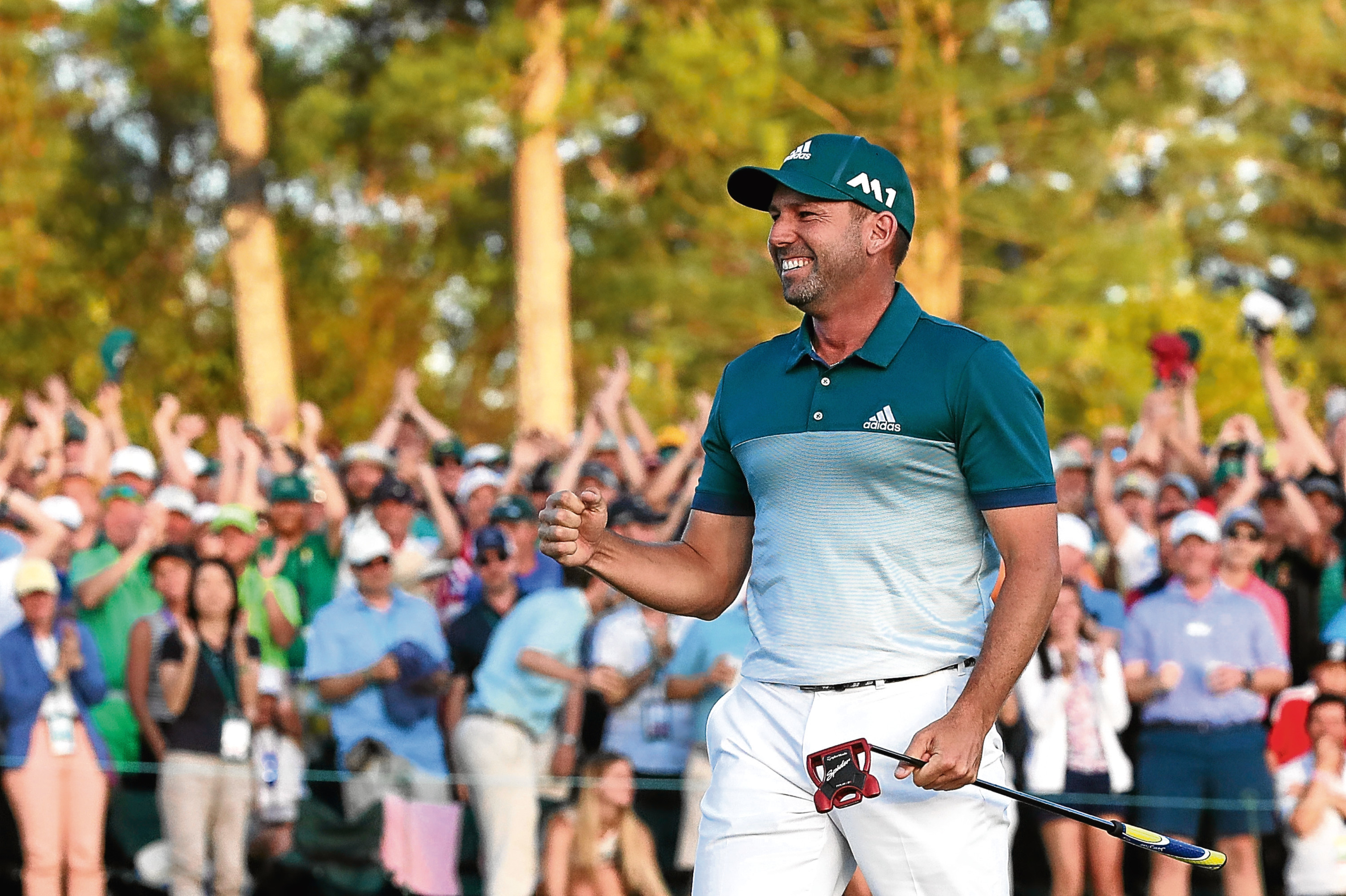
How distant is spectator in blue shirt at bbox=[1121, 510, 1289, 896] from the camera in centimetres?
762

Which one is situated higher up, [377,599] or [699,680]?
[377,599]

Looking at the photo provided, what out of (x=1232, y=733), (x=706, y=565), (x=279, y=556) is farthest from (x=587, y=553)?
(x=279, y=556)

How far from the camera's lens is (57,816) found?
7.98 metres

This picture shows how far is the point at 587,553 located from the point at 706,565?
40 centimetres

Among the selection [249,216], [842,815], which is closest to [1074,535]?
[842,815]

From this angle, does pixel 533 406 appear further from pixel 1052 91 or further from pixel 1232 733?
pixel 1232 733

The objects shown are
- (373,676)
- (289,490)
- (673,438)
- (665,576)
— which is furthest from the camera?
(673,438)

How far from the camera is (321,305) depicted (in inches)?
1022

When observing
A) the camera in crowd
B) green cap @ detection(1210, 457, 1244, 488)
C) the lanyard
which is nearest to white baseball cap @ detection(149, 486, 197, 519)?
the lanyard

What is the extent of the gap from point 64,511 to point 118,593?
82cm

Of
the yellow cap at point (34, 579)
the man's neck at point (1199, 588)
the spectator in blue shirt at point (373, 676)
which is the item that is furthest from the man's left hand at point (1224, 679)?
the yellow cap at point (34, 579)

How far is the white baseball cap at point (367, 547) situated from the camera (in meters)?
8.05

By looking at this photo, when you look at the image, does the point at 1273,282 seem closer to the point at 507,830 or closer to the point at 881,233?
the point at 507,830

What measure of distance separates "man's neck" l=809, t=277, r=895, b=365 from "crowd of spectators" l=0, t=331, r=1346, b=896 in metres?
3.75
